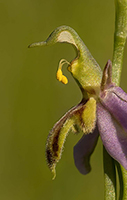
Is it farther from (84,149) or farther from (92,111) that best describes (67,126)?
(84,149)

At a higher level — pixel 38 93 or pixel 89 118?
pixel 38 93

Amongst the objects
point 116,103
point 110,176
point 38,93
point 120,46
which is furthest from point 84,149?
point 38,93

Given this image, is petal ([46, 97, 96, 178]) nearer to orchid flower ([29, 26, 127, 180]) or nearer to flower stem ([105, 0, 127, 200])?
orchid flower ([29, 26, 127, 180])

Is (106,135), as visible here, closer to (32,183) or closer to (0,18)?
(32,183)

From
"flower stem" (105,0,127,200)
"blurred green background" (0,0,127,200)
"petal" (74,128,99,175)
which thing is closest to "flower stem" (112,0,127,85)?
"flower stem" (105,0,127,200)

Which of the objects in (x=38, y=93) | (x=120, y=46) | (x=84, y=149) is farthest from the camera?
(x=38, y=93)

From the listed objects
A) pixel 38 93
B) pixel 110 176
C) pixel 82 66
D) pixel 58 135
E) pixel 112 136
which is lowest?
pixel 110 176
